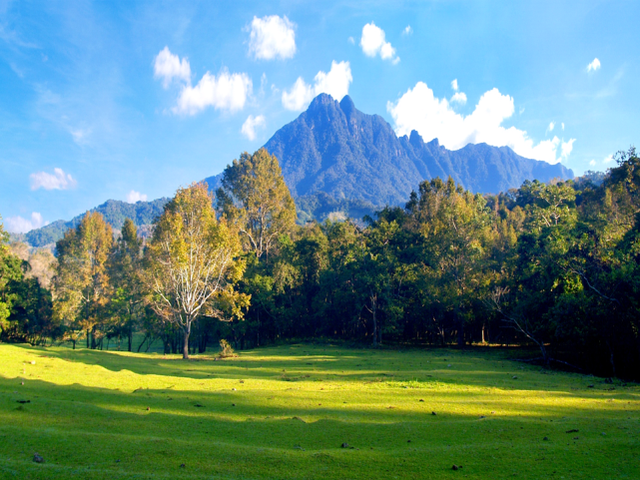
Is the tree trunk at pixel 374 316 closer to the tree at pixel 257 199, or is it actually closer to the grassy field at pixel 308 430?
the tree at pixel 257 199

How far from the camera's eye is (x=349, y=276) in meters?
44.8

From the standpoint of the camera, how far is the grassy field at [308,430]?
18.7 feet

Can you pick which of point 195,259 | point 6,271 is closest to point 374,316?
point 195,259

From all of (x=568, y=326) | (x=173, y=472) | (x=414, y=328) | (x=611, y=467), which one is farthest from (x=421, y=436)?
(x=414, y=328)

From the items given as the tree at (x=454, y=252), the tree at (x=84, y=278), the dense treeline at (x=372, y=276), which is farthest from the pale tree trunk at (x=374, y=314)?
the tree at (x=84, y=278)

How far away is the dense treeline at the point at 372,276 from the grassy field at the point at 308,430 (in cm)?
1133

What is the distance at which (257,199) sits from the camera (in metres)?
57.5

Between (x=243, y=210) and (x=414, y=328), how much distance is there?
27.8 m

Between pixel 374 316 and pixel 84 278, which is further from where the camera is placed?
pixel 84 278

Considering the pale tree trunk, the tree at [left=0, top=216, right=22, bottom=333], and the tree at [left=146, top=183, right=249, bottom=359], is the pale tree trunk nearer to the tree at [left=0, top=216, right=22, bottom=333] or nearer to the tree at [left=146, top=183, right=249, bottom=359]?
the tree at [left=146, top=183, right=249, bottom=359]

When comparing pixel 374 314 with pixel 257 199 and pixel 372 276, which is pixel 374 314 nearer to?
pixel 372 276

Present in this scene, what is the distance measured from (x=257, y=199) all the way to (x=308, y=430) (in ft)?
167

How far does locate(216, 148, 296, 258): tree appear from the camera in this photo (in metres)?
57.4

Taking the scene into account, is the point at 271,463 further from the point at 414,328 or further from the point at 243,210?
the point at 243,210
